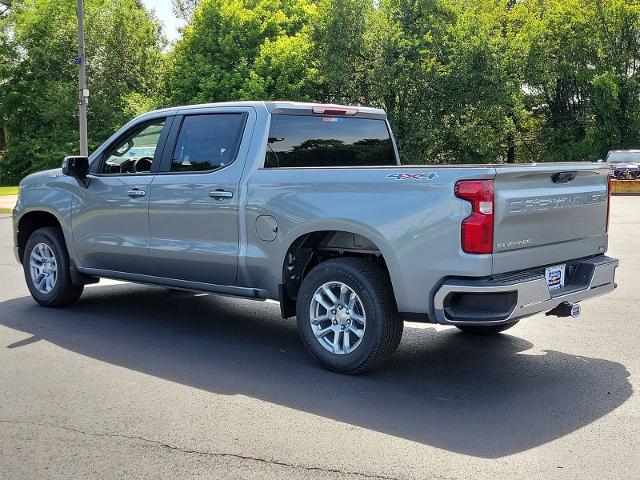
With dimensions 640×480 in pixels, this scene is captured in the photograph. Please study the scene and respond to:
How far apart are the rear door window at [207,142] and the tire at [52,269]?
70.2 inches

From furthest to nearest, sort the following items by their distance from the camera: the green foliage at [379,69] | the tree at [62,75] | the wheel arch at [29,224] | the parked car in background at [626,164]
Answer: the tree at [62,75] < the green foliage at [379,69] < the parked car in background at [626,164] < the wheel arch at [29,224]

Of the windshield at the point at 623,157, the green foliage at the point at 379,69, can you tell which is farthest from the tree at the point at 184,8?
the windshield at the point at 623,157

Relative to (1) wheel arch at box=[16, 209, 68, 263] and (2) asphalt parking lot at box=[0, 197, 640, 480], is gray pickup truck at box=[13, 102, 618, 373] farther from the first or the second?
(2) asphalt parking lot at box=[0, 197, 640, 480]

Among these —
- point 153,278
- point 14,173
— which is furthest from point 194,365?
point 14,173

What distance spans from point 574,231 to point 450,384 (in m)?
1.43

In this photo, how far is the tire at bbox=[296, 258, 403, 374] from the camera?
17.1ft

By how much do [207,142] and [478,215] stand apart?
2671mm

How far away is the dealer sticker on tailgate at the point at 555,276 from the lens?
5.19 m

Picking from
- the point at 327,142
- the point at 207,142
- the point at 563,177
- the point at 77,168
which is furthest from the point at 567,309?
the point at 77,168

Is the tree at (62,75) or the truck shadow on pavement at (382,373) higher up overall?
the tree at (62,75)

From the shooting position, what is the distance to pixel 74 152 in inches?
1769

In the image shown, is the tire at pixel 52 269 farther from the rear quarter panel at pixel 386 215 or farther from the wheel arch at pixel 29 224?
the rear quarter panel at pixel 386 215

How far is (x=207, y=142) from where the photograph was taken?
21.0 ft

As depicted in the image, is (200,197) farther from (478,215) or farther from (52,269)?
(478,215)
